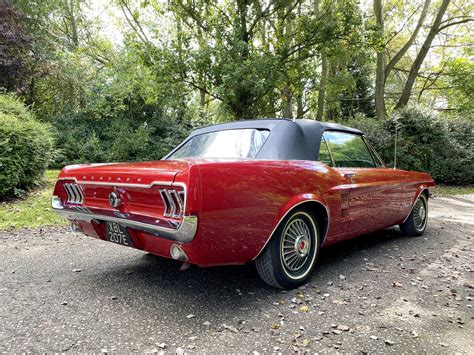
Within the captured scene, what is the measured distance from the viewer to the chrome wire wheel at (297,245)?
116 inches

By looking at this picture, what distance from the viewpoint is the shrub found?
6730 millimetres

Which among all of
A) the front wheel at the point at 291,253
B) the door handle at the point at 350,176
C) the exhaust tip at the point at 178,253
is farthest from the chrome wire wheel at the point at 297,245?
the exhaust tip at the point at 178,253

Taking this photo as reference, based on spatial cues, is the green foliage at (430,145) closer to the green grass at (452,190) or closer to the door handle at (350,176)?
the green grass at (452,190)

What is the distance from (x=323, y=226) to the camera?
331 centimetres

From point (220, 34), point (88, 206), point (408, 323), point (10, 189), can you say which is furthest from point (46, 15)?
point (408, 323)

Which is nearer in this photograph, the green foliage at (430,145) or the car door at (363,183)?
the car door at (363,183)

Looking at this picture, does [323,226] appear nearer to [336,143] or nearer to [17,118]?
[336,143]

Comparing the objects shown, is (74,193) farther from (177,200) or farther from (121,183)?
(177,200)

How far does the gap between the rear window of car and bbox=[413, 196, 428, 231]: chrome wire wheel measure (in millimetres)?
2979

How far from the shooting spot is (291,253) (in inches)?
118

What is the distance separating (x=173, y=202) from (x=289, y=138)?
146 centimetres

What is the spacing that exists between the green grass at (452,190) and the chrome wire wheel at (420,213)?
6.81m

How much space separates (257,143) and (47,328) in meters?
2.24

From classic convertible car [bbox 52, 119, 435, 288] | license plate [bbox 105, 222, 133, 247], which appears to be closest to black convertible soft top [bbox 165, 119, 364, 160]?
classic convertible car [bbox 52, 119, 435, 288]
